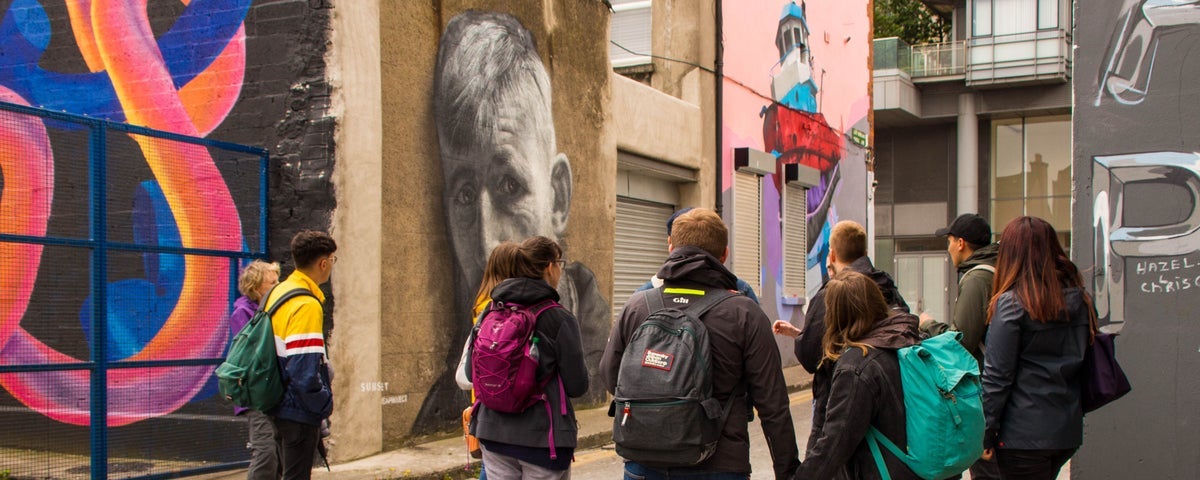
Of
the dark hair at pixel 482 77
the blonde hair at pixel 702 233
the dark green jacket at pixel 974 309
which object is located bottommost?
the dark green jacket at pixel 974 309

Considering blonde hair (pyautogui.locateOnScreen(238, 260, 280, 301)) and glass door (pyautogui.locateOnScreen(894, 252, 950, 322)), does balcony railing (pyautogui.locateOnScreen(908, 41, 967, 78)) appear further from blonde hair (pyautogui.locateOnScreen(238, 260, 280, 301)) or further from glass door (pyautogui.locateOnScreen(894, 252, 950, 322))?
blonde hair (pyautogui.locateOnScreen(238, 260, 280, 301))

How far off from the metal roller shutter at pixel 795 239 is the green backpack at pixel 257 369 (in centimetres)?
1305

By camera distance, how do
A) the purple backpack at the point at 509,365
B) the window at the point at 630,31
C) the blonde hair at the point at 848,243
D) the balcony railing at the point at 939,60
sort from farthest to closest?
1. the balcony railing at the point at 939,60
2. the window at the point at 630,31
3. the blonde hair at the point at 848,243
4. the purple backpack at the point at 509,365

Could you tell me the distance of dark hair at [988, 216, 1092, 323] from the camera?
4.64 meters

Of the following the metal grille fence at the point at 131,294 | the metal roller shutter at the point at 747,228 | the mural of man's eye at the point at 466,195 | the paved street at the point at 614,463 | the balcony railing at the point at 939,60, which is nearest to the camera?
the metal grille fence at the point at 131,294

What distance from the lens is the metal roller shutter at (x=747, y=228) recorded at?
50.3 feet

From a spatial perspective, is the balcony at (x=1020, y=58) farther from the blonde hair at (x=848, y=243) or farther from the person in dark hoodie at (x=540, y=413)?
the person in dark hoodie at (x=540, y=413)

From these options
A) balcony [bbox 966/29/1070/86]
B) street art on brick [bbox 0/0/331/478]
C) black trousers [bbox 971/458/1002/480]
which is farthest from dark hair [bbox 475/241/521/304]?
balcony [bbox 966/29/1070/86]

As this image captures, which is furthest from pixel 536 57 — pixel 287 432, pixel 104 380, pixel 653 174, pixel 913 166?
pixel 913 166

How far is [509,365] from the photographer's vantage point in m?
4.52

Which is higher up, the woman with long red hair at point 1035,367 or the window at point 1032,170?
the window at point 1032,170

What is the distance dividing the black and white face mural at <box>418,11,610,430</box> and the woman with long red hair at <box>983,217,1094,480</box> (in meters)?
5.66

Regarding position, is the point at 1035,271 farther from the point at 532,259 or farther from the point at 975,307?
the point at 532,259

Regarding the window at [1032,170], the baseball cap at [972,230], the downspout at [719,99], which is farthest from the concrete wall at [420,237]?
the window at [1032,170]
